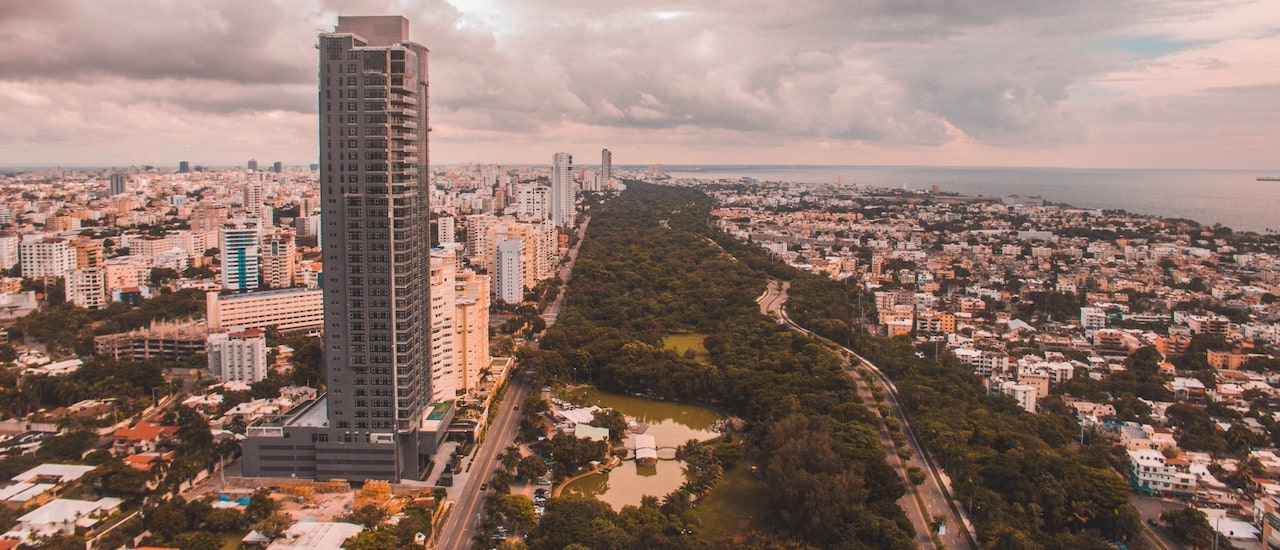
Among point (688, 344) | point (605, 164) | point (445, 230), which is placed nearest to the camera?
point (688, 344)

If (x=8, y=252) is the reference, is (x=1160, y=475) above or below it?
below

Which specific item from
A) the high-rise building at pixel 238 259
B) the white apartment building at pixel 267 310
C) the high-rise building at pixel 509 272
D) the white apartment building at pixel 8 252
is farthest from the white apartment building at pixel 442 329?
the white apartment building at pixel 8 252

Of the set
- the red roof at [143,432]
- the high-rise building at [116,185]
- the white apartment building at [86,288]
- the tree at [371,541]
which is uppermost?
the high-rise building at [116,185]

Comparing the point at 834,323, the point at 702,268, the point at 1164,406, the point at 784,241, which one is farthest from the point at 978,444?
the point at 784,241

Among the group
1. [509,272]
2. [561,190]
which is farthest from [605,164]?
[509,272]

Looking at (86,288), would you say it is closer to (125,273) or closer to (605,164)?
(125,273)

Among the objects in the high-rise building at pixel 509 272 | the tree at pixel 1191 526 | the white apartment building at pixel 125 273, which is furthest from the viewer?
the high-rise building at pixel 509 272

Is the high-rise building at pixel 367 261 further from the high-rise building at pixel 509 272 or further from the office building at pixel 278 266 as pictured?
the office building at pixel 278 266

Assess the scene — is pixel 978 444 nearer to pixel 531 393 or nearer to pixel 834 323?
pixel 531 393
